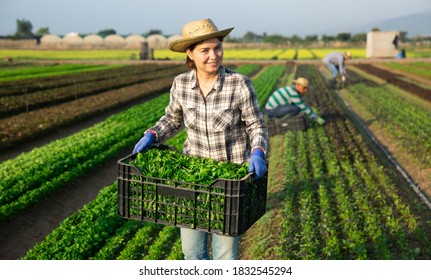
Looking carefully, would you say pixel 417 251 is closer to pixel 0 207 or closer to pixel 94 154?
pixel 0 207

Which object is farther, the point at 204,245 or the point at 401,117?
the point at 401,117

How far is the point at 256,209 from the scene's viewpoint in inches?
117

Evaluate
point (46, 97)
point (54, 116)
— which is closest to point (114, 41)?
point (46, 97)

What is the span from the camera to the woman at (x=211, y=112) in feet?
10.0

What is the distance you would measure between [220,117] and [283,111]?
308 inches

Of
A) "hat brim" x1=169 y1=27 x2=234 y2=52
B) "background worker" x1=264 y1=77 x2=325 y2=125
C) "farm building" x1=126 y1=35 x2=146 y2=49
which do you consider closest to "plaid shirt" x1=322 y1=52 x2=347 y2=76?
"background worker" x1=264 y1=77 x2=325 y2=125

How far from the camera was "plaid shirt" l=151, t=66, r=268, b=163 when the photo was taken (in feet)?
10.4

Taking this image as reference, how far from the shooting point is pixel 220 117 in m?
3.22

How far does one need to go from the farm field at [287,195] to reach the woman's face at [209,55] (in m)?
2.52

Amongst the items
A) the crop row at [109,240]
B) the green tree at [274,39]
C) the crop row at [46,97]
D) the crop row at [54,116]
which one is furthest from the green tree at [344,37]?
the crop row at [109,240]

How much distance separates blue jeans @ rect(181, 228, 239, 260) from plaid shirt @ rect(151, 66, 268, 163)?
1.75ft

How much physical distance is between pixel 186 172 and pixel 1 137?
8982 mm

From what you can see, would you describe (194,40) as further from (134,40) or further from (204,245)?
(134,40)

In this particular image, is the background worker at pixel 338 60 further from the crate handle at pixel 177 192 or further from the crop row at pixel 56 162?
the crate handle at pixel 177 192
